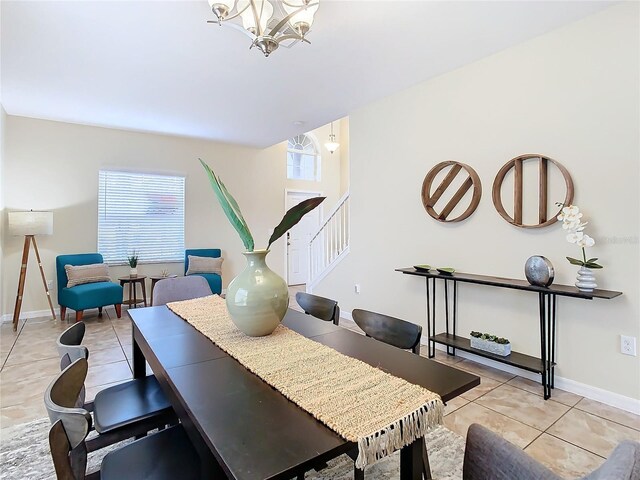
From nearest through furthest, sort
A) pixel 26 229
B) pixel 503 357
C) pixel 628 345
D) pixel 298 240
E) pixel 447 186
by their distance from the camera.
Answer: pixel 628 345 < pixel 503 357 < pixel 447 186 < pixel 26 229 < pixel 298 240

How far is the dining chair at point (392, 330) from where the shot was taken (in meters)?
1.68

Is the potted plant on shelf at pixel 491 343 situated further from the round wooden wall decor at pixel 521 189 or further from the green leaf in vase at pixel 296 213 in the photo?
the green leaf in vase at pixel 296 213

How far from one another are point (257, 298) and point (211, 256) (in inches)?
183

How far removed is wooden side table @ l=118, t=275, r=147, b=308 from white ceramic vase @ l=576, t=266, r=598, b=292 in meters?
5.18

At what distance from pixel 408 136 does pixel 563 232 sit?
1.79 m

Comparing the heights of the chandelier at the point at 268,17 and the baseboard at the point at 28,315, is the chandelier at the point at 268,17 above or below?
above

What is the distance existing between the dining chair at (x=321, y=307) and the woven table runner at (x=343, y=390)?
0.58 meters

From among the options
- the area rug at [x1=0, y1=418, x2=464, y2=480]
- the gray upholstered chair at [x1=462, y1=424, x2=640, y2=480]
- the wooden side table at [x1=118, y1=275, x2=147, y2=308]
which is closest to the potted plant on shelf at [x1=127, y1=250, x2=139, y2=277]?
the wooden side table at [x1=118, y1=275, x2=147, y2=308]

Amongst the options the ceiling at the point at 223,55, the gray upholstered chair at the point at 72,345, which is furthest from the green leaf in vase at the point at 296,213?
the ceiling at the point at 223,55

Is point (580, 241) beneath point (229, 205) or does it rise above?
beneath

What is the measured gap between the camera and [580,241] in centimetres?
239

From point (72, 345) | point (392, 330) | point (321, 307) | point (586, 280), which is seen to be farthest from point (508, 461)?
point (586, 280)

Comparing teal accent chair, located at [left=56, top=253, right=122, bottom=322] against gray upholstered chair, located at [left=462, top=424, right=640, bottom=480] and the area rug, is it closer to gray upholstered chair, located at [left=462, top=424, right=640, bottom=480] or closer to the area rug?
the area rug

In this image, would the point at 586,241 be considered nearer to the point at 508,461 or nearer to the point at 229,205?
the point at 508,461
